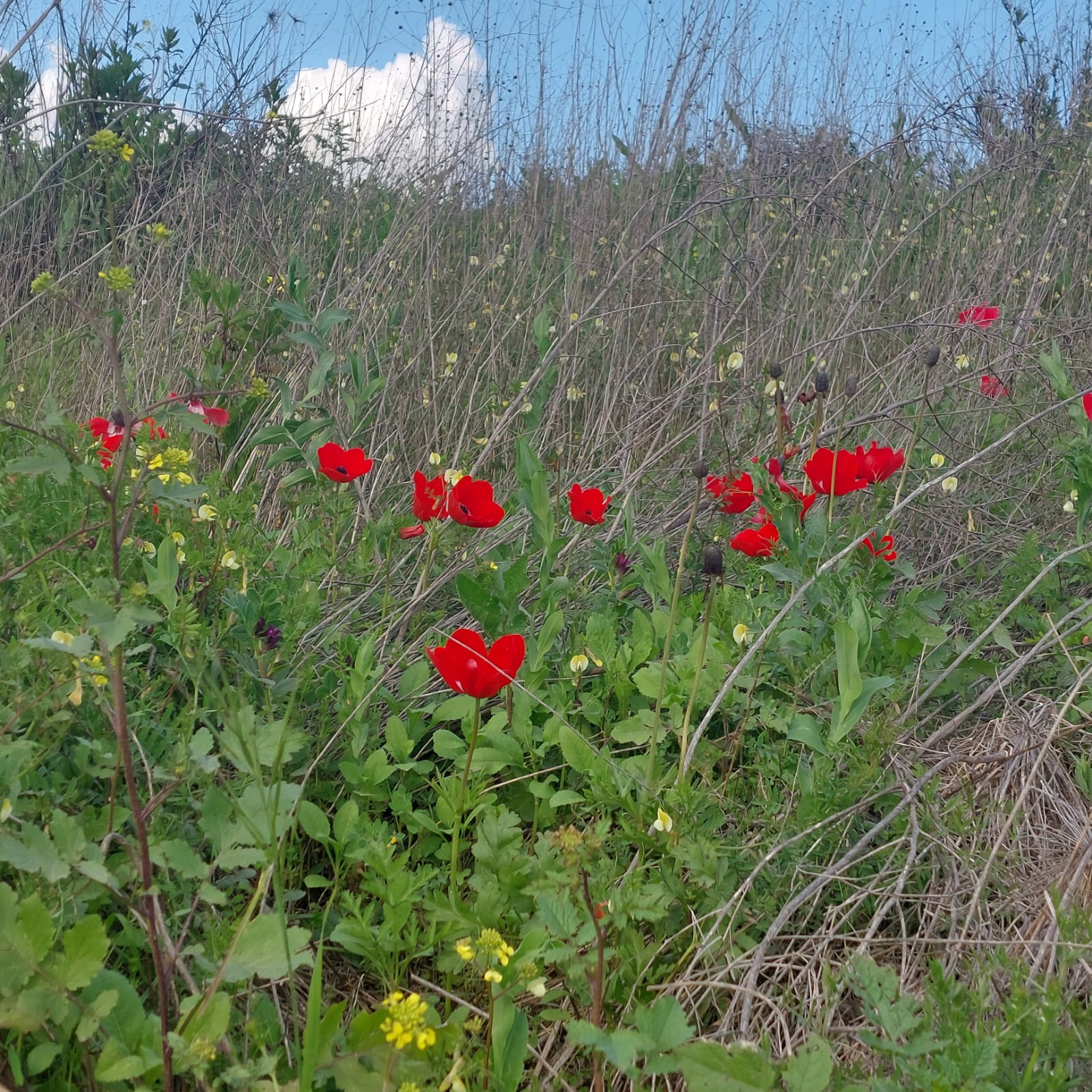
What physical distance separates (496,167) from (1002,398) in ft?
6.24

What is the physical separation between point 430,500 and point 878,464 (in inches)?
28.1

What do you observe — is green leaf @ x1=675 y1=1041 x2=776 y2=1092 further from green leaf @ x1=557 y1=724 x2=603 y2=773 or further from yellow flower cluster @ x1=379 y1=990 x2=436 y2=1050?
green leaf @ x1=557 y1=724 x2=603 y2=773

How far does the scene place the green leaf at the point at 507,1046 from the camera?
94 cm

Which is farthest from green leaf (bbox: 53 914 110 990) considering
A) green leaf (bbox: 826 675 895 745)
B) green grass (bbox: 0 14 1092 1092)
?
green leaf (bbox: 826 675 895 745)

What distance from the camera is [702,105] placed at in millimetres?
3143

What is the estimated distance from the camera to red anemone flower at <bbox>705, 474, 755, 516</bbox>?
1.63m

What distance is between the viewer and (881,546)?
154 centimetres

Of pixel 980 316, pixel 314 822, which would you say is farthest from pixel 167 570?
pixel 980 316

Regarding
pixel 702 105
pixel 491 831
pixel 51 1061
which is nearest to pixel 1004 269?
pixel 702 105

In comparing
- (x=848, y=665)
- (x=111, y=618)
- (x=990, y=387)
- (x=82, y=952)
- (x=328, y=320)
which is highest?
(x=990, y=387)

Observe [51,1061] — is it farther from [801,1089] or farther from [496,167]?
[496,167]

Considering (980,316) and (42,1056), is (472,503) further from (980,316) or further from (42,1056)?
(980,316)

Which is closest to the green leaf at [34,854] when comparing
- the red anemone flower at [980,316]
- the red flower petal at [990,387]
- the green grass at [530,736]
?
the green grass at [530,736]

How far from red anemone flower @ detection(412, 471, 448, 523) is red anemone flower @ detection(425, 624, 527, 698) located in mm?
384
